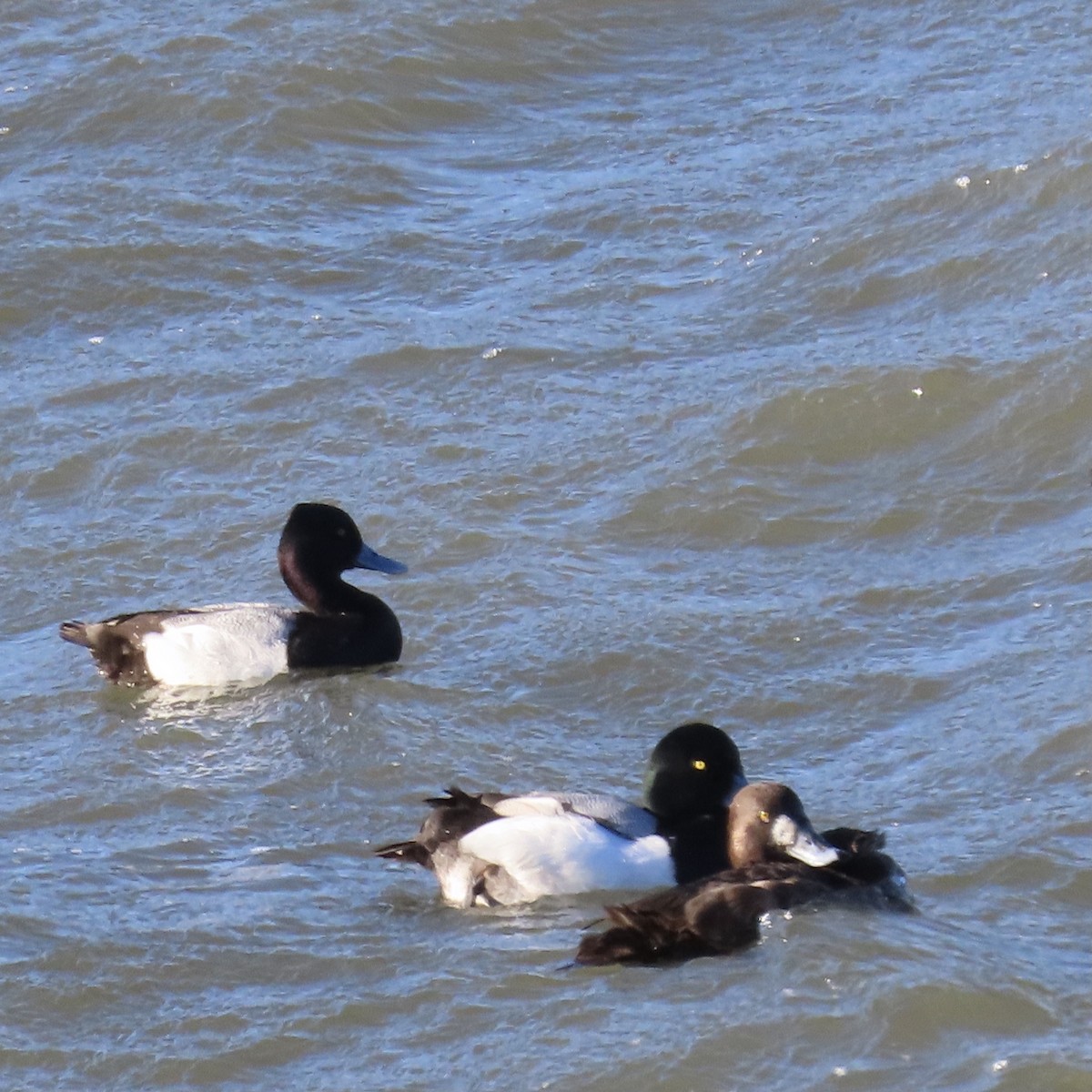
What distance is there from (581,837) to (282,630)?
8.21 ft

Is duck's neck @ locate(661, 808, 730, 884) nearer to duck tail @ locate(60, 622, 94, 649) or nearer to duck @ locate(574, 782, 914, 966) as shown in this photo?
duck @ locate(574, 782, 914, 966)

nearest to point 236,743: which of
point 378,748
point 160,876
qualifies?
point 378,748

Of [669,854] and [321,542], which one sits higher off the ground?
[321,542]

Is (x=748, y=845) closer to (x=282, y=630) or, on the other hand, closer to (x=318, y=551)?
(x=282, y=630)

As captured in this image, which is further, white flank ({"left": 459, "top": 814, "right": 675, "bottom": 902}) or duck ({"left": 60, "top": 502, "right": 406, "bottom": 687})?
duck ({"left": 60, "top": 502, "right": 406, "bottom": 687})

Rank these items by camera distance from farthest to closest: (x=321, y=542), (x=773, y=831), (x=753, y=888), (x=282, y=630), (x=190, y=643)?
(x=321, y=542)
(x=282, y=630)
(x=190, y=643)
(x=773, y=831)
(x=753, y=888)

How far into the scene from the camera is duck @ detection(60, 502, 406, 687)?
7.94 meters

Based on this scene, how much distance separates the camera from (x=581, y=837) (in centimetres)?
598

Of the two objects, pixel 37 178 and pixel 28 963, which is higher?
pixel 37 178

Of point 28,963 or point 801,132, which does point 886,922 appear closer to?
point 28,963

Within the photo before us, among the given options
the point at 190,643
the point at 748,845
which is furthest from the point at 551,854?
the point at 190,643

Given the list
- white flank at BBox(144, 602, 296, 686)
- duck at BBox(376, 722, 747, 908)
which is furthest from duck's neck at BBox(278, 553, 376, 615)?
duck at BBox(376, 722, 747, 908)

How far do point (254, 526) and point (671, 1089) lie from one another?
15.3 feet

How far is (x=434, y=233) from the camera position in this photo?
1128 cm
